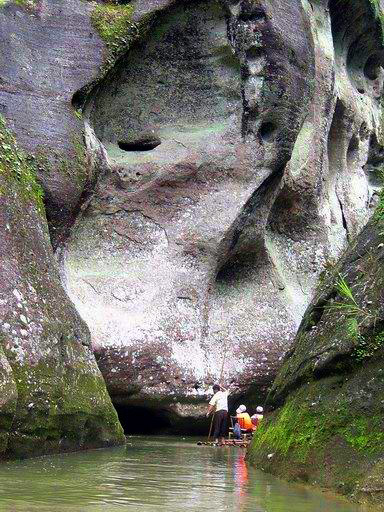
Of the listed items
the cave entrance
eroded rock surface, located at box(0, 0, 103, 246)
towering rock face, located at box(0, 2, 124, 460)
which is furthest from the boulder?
the cave entrance

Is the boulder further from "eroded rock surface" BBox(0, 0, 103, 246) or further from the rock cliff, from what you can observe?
the rock cliff

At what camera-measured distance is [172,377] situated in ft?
46.4

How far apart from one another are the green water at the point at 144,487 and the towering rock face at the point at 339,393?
0.73ft

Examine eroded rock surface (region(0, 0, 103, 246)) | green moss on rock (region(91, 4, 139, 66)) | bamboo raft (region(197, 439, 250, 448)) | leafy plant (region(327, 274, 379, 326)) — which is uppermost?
green moss on rock (region(91, 4, 139, 66))

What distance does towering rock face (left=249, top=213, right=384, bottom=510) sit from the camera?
6.29 meters

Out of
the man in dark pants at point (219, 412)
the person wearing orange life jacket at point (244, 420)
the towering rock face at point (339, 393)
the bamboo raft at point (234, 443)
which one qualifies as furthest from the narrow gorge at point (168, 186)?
the towering rock face at point (339, 393)

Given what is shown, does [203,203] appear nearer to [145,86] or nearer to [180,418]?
[145,86]

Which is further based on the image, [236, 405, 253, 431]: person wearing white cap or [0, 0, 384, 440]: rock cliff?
[0, 0, 384, 440]: rock cliff

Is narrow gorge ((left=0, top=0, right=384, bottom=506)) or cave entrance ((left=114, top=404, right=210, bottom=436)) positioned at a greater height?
narrow gorge ((left=0, top=0, right=384, bottom=506))

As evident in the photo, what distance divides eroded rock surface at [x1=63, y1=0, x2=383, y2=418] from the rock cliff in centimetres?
3

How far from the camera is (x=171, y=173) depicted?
51.6 ft

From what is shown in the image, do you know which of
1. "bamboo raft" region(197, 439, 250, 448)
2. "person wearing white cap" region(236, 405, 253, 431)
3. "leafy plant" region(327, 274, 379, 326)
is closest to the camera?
"leafy plant" region(327, 274, 379, 326)

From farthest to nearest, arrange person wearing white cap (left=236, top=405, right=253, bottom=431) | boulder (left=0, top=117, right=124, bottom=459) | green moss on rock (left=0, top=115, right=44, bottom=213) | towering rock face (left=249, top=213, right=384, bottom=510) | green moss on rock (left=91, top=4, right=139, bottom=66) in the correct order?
green moss on rock (left=91, top=4, right=139, bottom=66), person wearing white cap (left=236, top=405, right=253, bottom=431), green moss on rock (left=0, top=115, right=44, bottom=213), boulder (left=0, top=117, right=124, bottom=459), towering rock face (left=249, top=213, right=384, bottom=510)

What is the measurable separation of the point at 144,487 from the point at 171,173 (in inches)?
387
